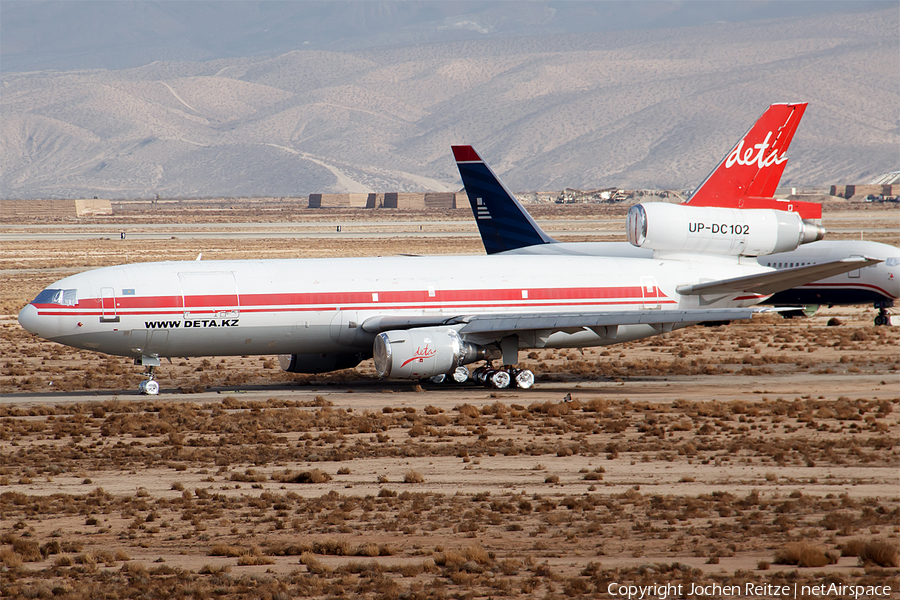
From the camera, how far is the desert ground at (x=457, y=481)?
17.4 m

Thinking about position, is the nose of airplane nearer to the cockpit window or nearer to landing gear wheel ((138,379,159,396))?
the cockpit window

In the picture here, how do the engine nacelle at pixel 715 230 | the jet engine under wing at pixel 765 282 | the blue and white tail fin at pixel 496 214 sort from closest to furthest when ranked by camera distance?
the jet engine under wing at pixel 765 282, the engine nacelle at pixel 715 230, the blue and white tail fin at pixel 496 214

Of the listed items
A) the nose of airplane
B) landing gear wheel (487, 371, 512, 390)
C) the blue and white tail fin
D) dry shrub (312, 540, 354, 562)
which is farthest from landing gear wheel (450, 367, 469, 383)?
dry shrub (312, 540, 354, 562)

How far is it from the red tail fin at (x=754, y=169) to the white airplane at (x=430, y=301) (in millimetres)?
728

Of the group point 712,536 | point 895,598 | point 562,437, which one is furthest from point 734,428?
point 895,598

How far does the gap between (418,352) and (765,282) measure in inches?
578

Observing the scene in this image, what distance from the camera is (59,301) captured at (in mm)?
35594

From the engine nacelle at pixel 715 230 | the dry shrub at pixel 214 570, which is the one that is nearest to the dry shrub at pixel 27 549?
the dry shrub at pixel 214 570

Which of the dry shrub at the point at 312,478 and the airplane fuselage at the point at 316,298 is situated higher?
the airplane fuselage at the point at 316,298

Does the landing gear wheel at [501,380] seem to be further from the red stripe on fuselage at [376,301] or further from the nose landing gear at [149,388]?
the nose landing gear at [149,388]

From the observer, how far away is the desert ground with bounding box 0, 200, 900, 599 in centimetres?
1744

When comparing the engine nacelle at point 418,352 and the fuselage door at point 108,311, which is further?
the engine nacelle at point 418,352

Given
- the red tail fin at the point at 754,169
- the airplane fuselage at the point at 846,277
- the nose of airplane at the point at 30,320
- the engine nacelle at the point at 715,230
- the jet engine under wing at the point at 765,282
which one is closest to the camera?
the nose of airplane at the point at 30,320

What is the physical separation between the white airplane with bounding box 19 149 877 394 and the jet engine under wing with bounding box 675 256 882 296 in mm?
70
